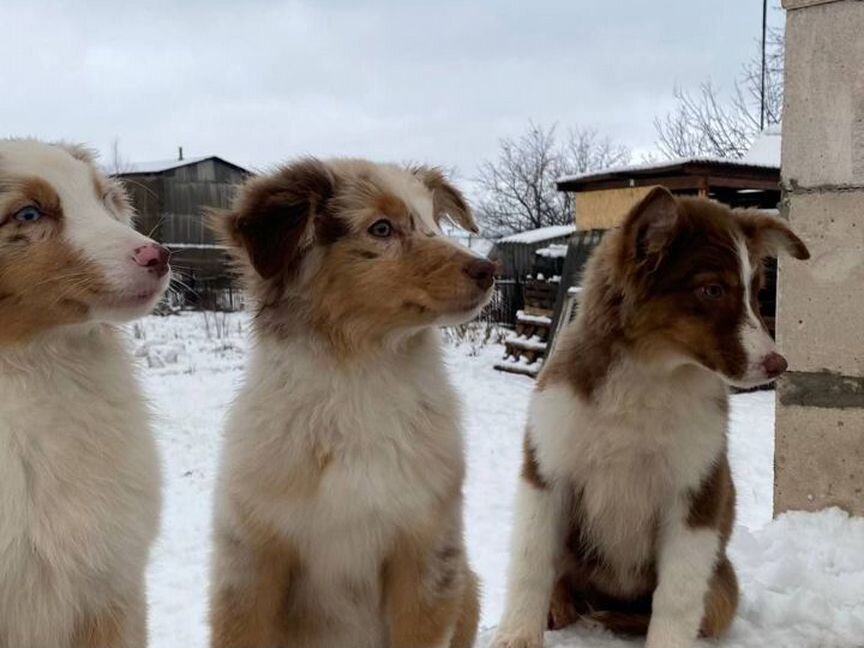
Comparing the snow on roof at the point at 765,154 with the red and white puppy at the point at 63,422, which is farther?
the snow on roof at the point at 765,154

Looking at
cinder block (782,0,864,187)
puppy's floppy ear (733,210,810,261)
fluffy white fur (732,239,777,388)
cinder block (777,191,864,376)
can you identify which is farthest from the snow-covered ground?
cinder block (782,0,864,187)

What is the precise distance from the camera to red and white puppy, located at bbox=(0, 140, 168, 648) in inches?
80.4

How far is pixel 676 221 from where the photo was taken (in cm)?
279

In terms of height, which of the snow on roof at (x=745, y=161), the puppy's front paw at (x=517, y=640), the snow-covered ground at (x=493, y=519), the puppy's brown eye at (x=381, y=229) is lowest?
the snow-covered ground at (x=493, y=519)

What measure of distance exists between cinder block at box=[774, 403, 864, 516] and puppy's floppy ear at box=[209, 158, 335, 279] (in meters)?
2.84

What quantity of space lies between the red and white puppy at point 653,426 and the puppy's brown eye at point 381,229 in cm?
85

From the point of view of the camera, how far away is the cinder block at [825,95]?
156 inches

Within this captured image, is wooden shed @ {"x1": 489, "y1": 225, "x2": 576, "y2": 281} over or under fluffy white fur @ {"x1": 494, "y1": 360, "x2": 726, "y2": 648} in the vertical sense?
over

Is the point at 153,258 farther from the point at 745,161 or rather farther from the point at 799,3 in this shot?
the point at 745,161

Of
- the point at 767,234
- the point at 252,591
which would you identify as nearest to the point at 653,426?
the point at 767,234

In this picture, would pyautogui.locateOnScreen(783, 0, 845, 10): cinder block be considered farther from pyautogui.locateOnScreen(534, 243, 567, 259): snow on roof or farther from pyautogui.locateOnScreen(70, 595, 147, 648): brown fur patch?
pyautogui.locateOnScreen(534, 243, 567, 259): snow on roof

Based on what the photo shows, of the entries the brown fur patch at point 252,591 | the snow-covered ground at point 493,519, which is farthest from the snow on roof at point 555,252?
the brown fur patch at point 252,591

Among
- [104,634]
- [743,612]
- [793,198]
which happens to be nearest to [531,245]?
[793,198]

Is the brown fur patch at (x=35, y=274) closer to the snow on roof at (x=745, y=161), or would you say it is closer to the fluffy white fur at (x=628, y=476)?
the fluffy white fur at (x=628, y=476)
